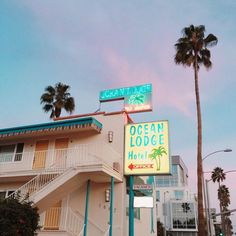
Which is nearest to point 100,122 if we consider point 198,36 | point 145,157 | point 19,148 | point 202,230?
point 145,157

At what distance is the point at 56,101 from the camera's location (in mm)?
32156

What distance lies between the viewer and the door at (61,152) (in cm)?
1845

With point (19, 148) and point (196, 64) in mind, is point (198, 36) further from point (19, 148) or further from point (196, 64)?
point (19, 148)

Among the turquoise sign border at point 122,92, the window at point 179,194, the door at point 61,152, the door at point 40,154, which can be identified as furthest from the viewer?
the window at point 179,194

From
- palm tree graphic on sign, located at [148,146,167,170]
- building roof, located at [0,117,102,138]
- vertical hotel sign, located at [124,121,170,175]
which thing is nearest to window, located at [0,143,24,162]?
building roof, located at [0,117,102,138]

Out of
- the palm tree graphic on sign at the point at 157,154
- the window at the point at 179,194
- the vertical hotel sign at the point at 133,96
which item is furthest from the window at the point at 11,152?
the window at the point at 179,194

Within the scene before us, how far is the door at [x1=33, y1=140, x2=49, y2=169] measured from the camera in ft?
66.4

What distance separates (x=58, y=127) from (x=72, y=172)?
461cm

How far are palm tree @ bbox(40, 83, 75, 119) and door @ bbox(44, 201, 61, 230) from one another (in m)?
14.9

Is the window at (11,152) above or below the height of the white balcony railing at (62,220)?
above

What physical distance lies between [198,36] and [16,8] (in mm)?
17266

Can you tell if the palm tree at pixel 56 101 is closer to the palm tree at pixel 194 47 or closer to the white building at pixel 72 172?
the white building at pixel 72 172

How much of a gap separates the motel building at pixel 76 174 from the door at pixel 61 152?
74mm

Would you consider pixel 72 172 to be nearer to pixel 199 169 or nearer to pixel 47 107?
pixel 199 169
